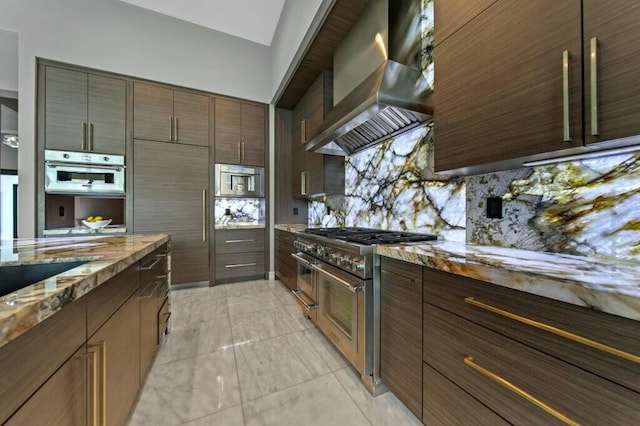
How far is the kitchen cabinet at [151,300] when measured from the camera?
133 centimetres

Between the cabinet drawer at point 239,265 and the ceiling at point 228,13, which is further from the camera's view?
the cabinet drawer at point 239,265

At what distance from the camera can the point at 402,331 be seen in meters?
1.24

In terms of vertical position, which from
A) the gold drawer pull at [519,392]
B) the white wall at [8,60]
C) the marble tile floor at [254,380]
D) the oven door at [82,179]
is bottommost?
the marble tile floor at [254,380]

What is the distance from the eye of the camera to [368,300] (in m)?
1.40

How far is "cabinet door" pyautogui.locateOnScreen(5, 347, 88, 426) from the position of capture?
512 millimetres

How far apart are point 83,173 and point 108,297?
2.83m

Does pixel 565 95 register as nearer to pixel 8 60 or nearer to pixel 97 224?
pixel 97 224

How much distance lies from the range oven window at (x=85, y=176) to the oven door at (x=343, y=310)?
283cm

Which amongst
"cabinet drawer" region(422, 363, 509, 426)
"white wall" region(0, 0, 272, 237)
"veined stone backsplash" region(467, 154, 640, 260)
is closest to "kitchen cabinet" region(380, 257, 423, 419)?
"cabinet drawer" region(422, 363, 509, 426)

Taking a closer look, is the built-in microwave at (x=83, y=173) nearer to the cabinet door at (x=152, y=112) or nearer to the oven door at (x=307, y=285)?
the cabinet door at (x=152, y=112)

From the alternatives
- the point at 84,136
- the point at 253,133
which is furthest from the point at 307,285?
the point at 84,136

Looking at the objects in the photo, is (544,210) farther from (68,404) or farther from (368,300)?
(68,404)

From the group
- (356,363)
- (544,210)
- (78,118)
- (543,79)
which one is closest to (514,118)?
(543,79)

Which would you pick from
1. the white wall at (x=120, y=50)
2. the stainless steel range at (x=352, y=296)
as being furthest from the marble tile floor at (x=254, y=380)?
the white wall at (x=120, y=50)
